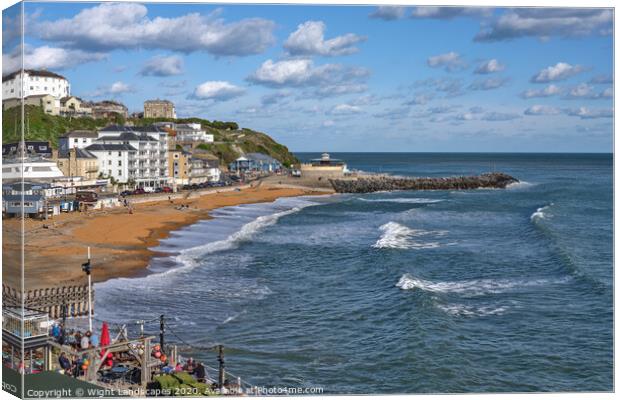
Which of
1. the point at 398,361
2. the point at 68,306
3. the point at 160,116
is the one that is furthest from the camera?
the point at 160,116

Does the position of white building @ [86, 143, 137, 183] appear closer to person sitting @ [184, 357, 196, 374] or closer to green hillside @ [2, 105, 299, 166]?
green hillside @ [2, 105, 299, 166]

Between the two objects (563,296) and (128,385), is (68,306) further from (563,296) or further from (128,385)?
(563,296)

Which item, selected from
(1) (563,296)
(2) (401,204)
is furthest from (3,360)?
A: (2) (401,204)

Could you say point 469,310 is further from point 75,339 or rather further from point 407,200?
point 407,200

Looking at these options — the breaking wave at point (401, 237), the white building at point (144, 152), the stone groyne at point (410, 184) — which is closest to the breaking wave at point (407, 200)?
the stone groyne at point (410, 184)

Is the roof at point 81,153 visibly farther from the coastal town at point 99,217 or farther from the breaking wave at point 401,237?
the breaking wave at point 401,237

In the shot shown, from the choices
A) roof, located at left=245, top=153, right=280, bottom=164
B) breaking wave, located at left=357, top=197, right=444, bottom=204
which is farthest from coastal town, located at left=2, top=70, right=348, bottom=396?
breaking wave, located at left=357, top=197, right=444, bottom=204
